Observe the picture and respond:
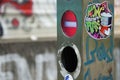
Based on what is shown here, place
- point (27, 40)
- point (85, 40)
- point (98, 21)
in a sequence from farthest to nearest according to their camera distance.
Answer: point (27, 40) → point (98, 21) → point (85, 40)

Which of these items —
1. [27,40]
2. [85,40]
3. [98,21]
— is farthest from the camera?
[27,40]

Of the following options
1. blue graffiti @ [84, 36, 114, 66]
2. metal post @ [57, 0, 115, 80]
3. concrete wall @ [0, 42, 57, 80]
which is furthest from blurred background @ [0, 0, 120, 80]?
blue graffiti @ [84, 36, 114, 66]

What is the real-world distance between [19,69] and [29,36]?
63 cm

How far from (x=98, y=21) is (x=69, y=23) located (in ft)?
0.94

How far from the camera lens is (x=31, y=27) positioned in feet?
24.9

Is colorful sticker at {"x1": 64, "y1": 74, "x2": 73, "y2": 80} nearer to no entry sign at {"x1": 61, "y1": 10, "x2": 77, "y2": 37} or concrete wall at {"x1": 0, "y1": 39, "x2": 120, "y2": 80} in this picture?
no entry sign at {"x1": 61, "y1": 10, "x2": 77, "y2": 37}

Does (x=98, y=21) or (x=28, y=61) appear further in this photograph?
(x=28, y=61)

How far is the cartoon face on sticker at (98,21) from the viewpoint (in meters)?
3.88

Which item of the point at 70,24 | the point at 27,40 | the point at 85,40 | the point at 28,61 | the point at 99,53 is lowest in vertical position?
the point at 28,61

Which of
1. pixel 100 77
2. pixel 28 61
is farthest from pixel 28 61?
pixel 100 77

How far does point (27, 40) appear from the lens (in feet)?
24.7

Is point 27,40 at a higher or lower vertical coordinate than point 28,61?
higher

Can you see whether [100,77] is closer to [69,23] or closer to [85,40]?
[85,40]

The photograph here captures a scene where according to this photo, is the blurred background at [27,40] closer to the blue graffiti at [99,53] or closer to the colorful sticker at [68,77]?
the colorful sticker at [68,77]
